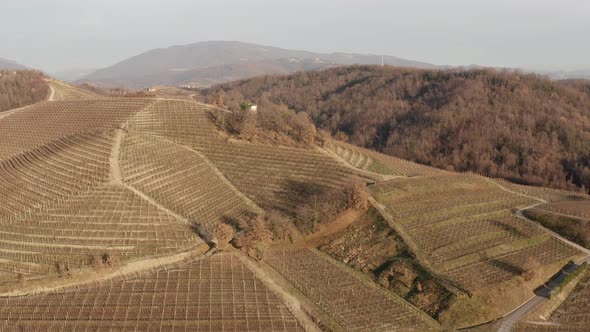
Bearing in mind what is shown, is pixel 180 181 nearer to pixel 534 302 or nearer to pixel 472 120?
pixel 534 302

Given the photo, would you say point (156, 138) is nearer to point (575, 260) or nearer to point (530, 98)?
point (575, 260)

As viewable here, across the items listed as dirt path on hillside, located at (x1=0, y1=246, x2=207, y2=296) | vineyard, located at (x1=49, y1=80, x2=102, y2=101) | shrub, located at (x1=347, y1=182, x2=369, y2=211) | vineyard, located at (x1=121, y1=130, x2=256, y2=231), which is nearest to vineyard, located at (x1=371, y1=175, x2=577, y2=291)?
shrub, located at (x1=347, y1=182, x2=369, y2=211)

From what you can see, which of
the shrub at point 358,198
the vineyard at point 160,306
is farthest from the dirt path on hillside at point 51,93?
the shrub at point 358,198

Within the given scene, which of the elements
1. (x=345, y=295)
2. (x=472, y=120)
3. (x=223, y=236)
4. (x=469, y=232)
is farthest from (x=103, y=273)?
(x=472, y=120)

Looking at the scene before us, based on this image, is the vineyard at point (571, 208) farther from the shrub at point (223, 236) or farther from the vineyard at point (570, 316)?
the shrub at point (223, 236)

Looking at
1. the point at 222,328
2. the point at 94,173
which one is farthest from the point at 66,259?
the point at 222,328
